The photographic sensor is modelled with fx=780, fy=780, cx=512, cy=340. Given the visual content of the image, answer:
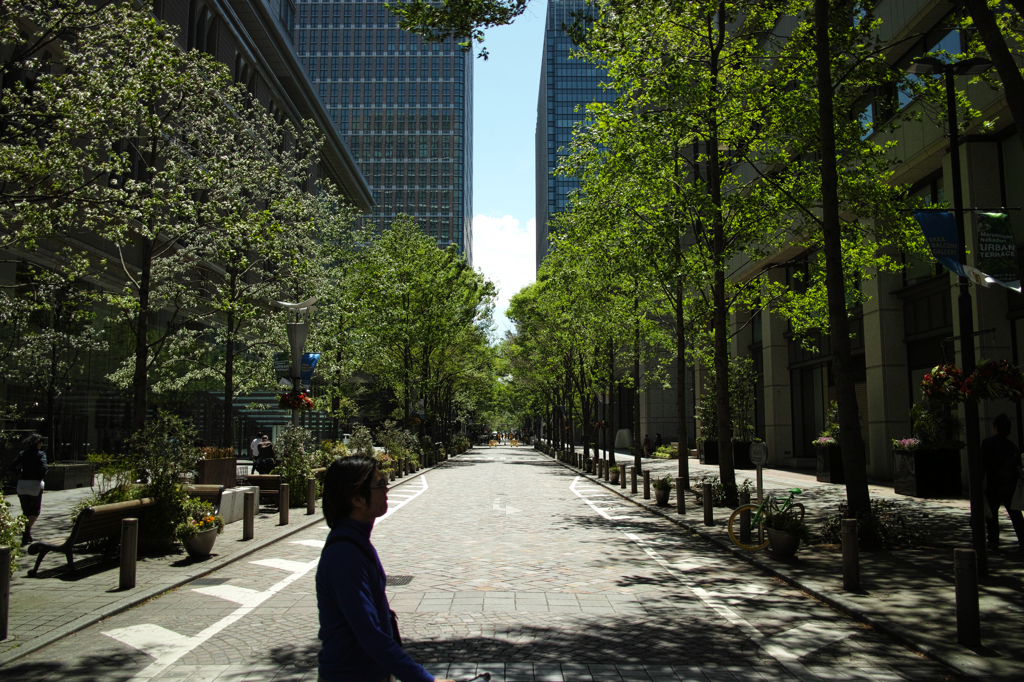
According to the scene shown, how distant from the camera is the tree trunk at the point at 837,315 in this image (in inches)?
469

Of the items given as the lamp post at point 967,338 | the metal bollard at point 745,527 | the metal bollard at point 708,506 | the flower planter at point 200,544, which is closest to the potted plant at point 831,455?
the metal bollard at point 708,506

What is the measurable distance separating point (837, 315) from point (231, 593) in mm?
9614

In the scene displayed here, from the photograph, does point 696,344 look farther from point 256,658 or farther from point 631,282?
point 256,658

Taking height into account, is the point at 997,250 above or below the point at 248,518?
above

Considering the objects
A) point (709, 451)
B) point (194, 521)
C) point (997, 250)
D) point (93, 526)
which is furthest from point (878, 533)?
point (709, 451)

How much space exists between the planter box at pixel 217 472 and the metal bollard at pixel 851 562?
1439cm

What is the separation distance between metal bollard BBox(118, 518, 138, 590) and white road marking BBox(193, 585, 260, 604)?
2.43ft

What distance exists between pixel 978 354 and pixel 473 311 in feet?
104

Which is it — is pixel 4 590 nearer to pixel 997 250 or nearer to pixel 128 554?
pixel 128 554

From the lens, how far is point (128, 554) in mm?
9211

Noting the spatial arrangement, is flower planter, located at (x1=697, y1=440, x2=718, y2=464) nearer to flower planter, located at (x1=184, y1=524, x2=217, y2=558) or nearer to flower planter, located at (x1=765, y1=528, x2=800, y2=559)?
flower planter, located at (x1=765, y1=528, x2=800, y2=559)

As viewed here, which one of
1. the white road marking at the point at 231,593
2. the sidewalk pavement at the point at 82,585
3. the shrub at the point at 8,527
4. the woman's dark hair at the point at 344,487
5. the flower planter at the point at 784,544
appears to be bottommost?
the white road marking at the point at 231,593

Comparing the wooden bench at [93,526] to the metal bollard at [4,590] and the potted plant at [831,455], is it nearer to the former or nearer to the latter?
the metal bollard at [4,590]

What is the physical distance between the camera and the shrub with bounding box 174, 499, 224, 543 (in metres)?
11.4
